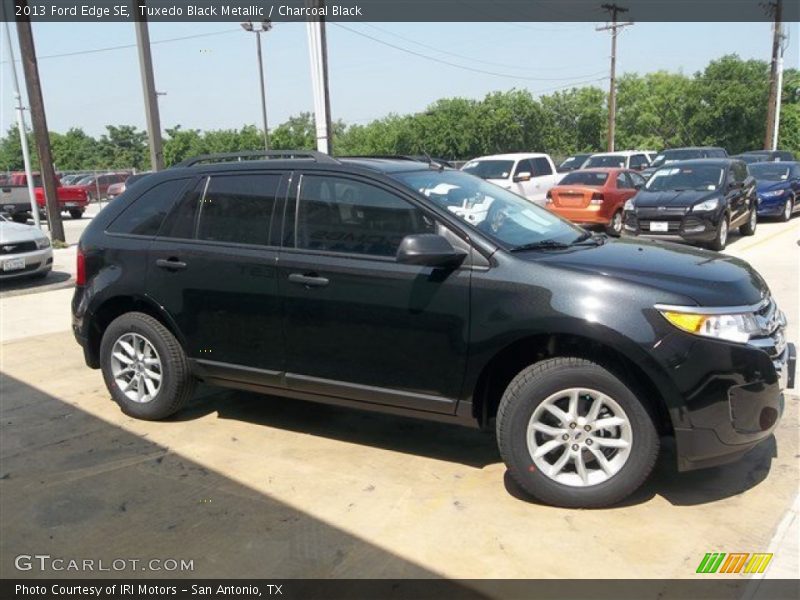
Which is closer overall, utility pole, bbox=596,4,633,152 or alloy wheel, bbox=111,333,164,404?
alloy wheel, bbox=111,333,164,404

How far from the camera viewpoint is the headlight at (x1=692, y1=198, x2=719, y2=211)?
12.0 meters

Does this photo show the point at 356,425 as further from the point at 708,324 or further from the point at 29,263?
the point at 29,263

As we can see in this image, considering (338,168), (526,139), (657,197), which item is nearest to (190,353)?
(338,168)

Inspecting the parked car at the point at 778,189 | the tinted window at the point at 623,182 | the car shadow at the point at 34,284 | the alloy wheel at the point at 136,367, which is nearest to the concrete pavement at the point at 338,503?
the alloy wheel at the point at 136,367

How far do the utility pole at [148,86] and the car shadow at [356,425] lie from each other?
9.70 m

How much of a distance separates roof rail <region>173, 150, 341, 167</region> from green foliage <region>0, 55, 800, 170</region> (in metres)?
51.7

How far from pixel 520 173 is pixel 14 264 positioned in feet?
35.7

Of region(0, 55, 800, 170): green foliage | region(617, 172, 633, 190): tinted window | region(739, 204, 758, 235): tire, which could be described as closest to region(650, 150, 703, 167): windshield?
region(617, 172, 633, 190): tinted window

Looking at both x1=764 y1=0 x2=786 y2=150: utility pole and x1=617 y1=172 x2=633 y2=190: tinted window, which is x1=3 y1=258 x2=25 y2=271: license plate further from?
x1=764 y1=0 x2=786 y2=150: utility pole

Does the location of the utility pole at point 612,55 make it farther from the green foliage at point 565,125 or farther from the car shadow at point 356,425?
the car shadow at point 356,425

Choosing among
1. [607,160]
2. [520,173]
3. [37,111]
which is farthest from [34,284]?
[607,160]

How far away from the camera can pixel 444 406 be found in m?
3.75

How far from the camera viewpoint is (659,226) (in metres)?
12.2

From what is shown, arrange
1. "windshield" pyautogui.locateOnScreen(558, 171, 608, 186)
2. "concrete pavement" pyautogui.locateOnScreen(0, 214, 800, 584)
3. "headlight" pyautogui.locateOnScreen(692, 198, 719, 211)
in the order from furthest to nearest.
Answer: "windshield" pyautogui.locateOnScreen(558, 171, 608, 186) → "headlight" pyautogui.locateOnScreen(692, 198, 719, 211) → "concrete pavement" pyautogui.locateOnScreen(0, 214, 800, 584)
